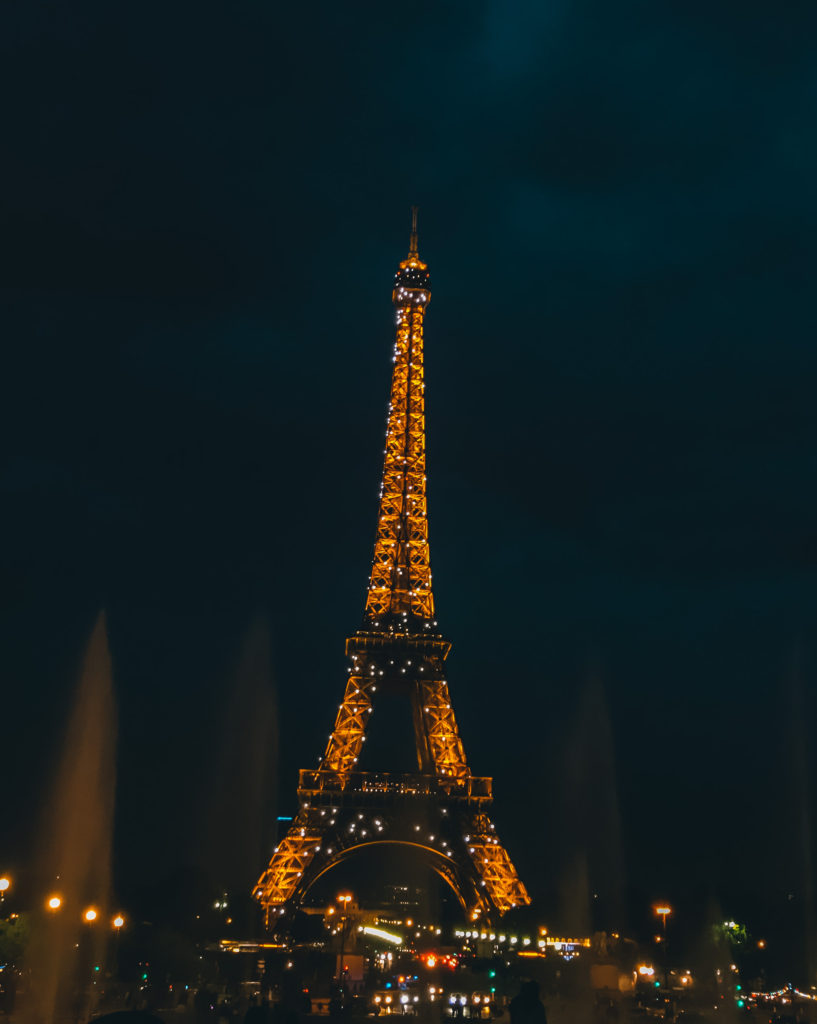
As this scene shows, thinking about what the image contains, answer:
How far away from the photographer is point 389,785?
2576 inches

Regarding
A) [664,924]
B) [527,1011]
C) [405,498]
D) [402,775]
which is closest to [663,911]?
[664,924]

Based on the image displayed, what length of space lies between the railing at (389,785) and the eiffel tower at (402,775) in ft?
0.21

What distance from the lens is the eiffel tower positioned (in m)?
62.9

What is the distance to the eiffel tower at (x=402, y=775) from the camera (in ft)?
206

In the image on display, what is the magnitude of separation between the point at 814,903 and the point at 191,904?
1447 inches

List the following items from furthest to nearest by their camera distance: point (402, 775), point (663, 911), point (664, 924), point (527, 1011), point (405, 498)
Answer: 1. point (405, 498)
2. point (402, 775)
3. point (664, 924)
4. point (663, 911)
5. point (527, 1011)

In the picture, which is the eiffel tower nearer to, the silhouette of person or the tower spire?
the tower spire

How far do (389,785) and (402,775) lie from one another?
1.06 meters

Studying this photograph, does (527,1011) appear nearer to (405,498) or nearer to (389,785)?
(389,785)

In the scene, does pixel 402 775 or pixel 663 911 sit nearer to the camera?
pixel 663 911

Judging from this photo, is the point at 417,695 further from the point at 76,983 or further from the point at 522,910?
the point at 76,983

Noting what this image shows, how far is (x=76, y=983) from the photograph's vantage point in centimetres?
3775

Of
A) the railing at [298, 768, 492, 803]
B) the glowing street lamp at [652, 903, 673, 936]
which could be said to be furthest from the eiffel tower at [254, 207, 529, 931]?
the glowing street lamp at [652, 903, 673, 936]

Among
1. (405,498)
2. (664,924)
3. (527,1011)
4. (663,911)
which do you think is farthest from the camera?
(405,498)
